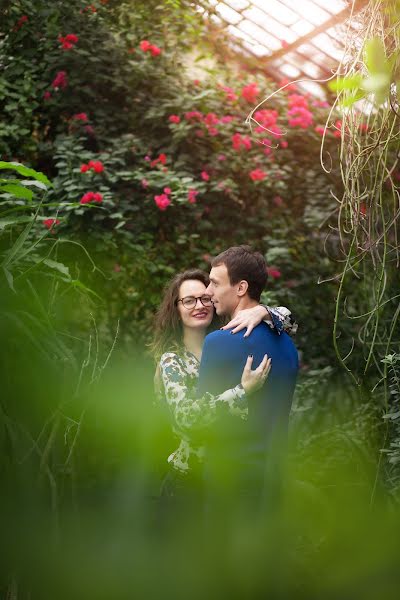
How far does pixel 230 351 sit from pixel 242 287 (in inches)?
11.9

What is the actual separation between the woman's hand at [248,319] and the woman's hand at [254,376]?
6.0 inches

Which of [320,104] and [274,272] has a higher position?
[320,104]

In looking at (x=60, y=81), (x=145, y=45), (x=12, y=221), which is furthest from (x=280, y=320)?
(x=145, y=45)

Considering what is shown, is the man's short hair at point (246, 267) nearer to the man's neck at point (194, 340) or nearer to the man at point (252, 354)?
the man at point (252, 354)

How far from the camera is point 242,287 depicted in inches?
71.1

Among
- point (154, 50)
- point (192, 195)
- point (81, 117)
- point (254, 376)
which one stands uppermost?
point (154, 50)

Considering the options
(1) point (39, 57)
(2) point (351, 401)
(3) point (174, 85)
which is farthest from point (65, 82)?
(2) point (351, 401)

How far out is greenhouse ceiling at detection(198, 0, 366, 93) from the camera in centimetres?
564

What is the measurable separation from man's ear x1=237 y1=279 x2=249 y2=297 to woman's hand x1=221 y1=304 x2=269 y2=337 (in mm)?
109

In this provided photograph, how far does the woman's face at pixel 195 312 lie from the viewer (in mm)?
2109

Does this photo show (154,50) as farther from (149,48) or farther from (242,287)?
(242,287)

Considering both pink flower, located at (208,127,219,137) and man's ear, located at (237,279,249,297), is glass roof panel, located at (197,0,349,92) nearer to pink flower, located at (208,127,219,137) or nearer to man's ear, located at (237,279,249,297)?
pink flower, located at (208,127,219,137)

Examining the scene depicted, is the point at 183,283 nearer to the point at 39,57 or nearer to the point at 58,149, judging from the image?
the point at 58,149

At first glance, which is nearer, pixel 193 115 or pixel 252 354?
pixel 252 354
